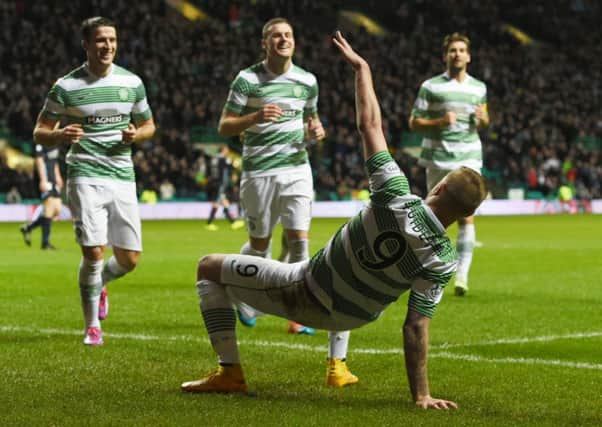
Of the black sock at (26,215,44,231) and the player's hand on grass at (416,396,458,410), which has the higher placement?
the player's hand on grass at (416,396,458,410)

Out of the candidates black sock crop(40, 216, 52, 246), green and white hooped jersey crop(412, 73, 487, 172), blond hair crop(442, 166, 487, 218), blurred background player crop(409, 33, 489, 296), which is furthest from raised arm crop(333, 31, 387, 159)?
black sock crop(40, 216, 52, 246)

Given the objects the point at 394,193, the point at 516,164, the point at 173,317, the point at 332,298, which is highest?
the point at 394,193

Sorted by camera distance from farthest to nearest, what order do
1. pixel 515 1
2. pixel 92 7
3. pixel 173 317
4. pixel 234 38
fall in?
1. pixel 515 1
2. pixel 234 38
3. pixel 92 7
4. pixel 173 317

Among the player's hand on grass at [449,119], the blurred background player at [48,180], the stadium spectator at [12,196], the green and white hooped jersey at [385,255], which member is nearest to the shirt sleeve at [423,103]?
the player's hand on grass at [449,119]

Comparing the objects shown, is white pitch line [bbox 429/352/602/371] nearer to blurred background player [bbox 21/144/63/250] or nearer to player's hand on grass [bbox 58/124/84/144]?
player's hand on grass [bbox 58/124/84/144]

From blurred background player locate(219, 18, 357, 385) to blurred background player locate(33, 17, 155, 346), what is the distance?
83cm

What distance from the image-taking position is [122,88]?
8922mm

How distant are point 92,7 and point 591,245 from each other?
24341 mm

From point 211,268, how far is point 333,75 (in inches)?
1474

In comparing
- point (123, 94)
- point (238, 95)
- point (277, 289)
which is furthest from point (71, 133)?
point (277, 289)

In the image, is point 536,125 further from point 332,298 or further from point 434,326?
point 332,298

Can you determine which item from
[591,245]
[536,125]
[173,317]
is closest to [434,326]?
[173,317]

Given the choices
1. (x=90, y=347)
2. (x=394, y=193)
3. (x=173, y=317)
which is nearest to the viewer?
(x=394, y=193)

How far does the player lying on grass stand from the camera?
5.57m
